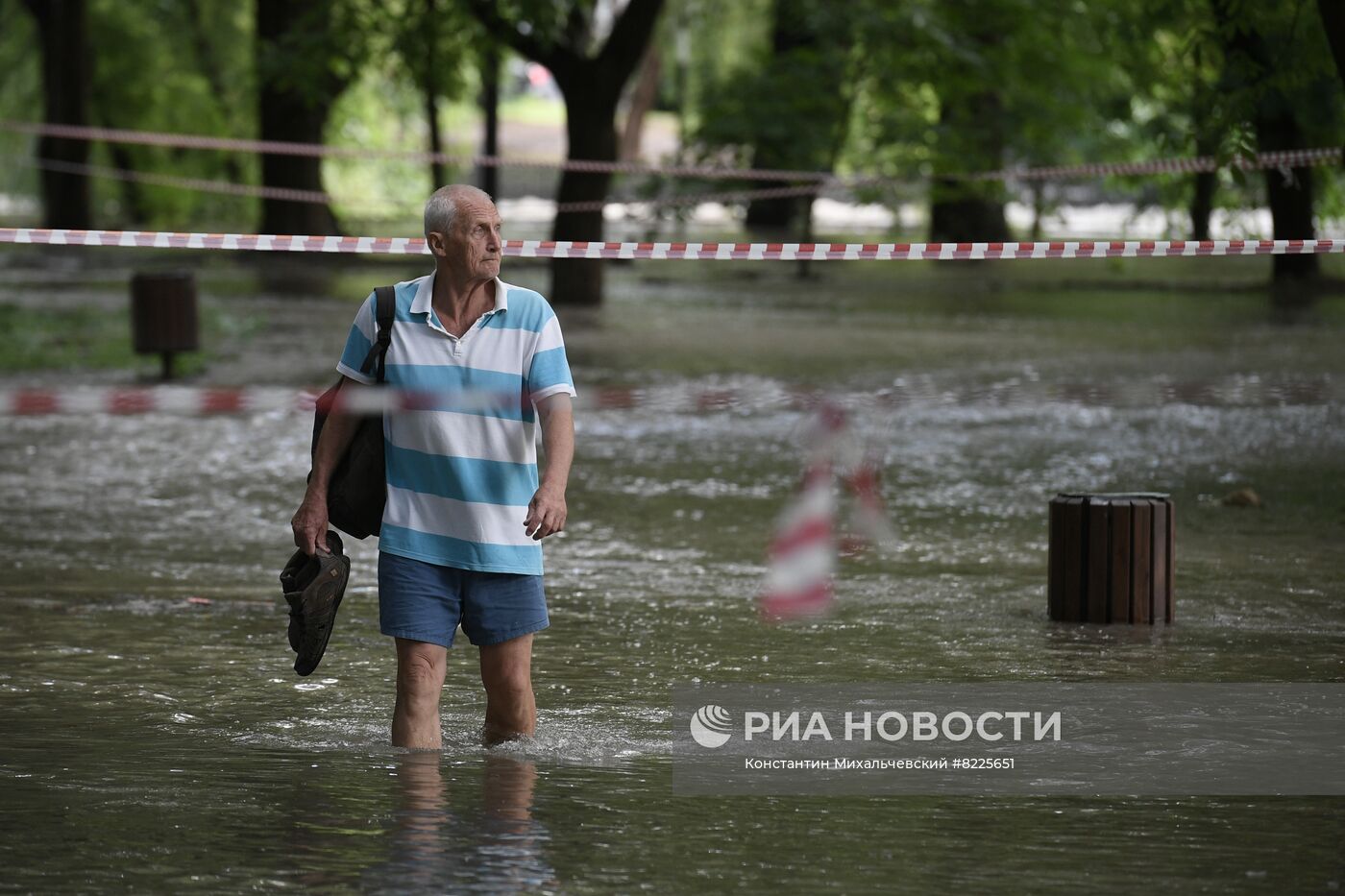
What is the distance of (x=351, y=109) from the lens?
48.8 metres

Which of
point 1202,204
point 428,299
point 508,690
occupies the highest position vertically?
point 1202,204

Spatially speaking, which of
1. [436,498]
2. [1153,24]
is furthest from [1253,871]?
[1153,24]

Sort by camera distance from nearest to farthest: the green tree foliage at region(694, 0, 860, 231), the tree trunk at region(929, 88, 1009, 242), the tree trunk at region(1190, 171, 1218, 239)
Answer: the tree trunk at region(929, 88, 1009, 242)
the green tree foliage at region(694, 0, 860, 231)
the tree trunk at region(1190, 171, 1218, 239)

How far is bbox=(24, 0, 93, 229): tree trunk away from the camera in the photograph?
36.1 m

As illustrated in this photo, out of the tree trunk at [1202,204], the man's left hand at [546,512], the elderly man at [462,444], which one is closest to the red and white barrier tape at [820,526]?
the elderly man at [462,444]

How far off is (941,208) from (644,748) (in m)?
30.9

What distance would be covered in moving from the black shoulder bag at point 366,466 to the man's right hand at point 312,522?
25mm

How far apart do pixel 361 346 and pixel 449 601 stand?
0.71 metres

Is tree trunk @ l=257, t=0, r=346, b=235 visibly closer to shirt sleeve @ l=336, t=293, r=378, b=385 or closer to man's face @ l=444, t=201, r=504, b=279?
shirt sleeve @ l=336, t=293, r=378, b=385

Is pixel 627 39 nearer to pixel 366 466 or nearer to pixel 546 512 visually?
pixel 366 466

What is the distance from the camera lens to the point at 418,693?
6.20 meters

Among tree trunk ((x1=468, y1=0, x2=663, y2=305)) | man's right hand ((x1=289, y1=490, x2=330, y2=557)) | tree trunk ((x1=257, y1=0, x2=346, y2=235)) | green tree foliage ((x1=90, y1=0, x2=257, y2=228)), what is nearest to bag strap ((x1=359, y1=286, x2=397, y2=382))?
man's right hand ((x1=289, y1=490, x2=330, y2=557))

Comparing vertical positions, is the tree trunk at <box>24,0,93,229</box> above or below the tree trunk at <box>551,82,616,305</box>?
above

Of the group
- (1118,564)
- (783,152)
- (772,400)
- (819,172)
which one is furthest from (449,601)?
(819,172)
